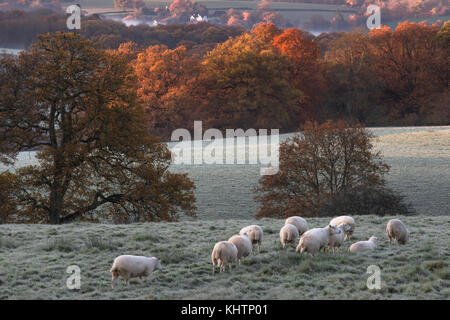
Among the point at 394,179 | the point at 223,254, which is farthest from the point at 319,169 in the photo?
the point at 223,254

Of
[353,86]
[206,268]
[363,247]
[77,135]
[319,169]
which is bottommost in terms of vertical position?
[206,268]

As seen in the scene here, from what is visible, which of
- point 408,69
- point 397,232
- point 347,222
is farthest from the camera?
point 408,69

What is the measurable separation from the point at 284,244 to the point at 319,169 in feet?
53.8

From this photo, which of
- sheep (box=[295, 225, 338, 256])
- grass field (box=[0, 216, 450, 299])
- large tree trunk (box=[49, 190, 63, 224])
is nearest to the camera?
grass field (box=[0, 216, 450, 299])

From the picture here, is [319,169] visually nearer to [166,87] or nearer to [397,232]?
[397,232]

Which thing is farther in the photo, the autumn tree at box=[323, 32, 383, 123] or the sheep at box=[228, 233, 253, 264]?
the autumn tree at box=[323, 32, 383, 123]

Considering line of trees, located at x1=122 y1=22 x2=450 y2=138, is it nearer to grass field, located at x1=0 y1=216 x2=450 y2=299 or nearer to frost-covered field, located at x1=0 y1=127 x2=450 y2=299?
frost-covered field, located at x1=0 y1=127 x2=450 y2=299

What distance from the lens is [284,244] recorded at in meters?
12.5

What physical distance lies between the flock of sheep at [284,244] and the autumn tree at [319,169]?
44.5 feet

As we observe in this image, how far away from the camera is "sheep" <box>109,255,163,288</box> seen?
966 cm

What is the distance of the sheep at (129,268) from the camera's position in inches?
380

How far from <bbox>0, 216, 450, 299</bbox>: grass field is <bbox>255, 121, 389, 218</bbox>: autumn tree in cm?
1226

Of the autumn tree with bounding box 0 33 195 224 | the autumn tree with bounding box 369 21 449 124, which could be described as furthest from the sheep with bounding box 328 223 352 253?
the autumn tree with bounding box 369 21 449 124
